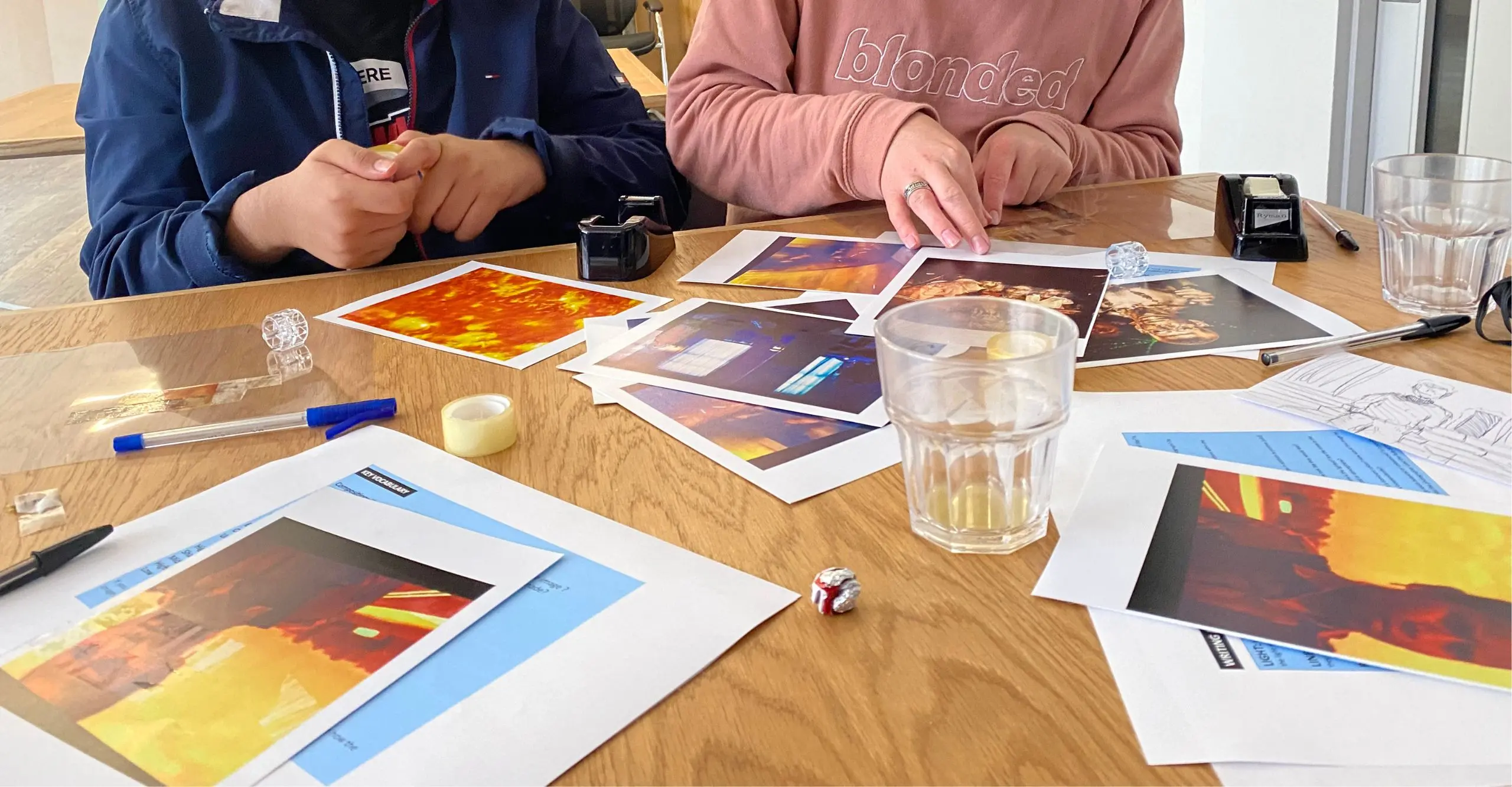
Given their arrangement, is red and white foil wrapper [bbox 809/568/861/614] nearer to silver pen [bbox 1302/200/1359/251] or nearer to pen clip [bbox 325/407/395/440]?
pen clip [bbox 325/407/395/440]

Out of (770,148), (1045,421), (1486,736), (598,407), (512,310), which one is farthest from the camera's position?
(770,148)

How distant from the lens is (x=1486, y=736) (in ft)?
1.30

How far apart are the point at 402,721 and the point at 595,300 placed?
54 cm

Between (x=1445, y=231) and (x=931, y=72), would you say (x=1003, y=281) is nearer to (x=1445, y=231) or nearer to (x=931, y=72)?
(x=1445, y=231)

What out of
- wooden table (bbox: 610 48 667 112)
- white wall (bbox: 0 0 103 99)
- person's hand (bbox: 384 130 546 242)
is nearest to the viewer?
person's hand (bbox: 384 130 546 242)

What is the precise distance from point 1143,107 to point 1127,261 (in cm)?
49

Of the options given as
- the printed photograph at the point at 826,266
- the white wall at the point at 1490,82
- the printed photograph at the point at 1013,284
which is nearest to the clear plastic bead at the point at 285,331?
the printed photograph at the point at 826,266

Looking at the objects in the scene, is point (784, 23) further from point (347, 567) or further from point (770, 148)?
point (347, 567)

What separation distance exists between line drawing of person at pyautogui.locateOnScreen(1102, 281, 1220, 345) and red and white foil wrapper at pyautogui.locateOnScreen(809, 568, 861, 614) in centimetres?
41

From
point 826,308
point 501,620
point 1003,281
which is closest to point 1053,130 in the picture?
point 1003,281

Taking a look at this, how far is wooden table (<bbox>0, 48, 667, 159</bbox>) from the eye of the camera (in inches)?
82.6

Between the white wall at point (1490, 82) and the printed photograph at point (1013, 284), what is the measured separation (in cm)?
170

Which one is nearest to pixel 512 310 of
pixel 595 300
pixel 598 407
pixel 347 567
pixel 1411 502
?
pixel 595 300

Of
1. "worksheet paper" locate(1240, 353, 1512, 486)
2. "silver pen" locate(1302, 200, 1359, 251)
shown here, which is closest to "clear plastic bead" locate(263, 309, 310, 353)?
"worksheet paper" locate(1240, 353, 1512, 486)
